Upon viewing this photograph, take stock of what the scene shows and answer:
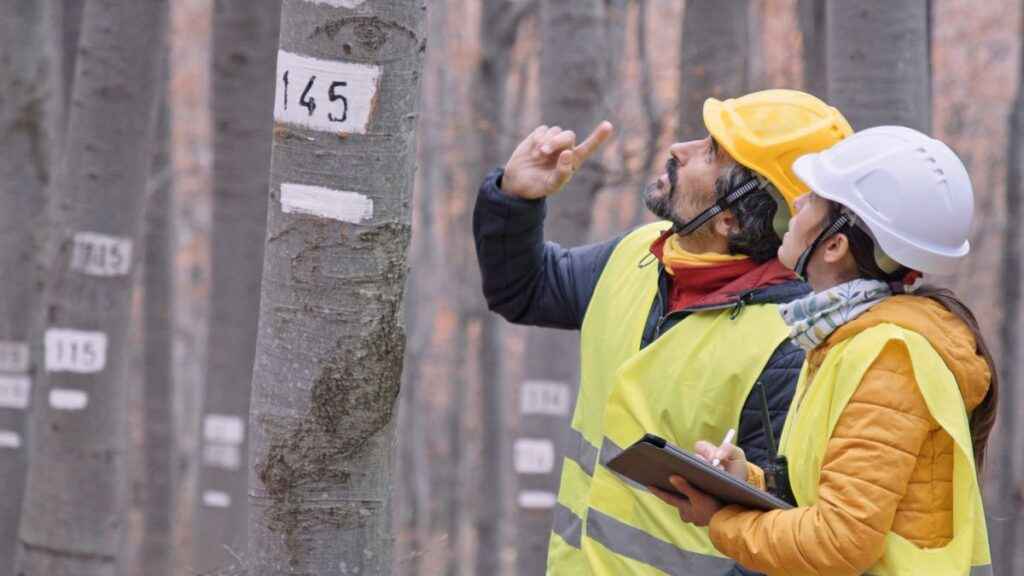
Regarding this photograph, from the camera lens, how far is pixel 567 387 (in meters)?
9.71

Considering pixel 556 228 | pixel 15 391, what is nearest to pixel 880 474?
pixel 15 391

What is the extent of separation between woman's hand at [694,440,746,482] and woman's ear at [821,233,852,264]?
1.50 ft

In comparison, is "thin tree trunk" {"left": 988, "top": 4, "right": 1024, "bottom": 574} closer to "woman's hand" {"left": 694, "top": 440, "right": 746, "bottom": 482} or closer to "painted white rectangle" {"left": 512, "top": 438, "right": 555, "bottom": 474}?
"painted white rectangle" {"left": 512, "top": 438, "right": 555, "bottom": 474}

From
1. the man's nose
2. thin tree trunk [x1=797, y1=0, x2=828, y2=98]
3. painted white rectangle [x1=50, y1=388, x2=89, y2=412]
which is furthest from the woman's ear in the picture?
painted white rectangle [x1=50, y1=388, x2=89, y2=412]

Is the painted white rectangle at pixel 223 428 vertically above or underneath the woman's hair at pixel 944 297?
underneath

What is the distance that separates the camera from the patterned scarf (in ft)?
9.77

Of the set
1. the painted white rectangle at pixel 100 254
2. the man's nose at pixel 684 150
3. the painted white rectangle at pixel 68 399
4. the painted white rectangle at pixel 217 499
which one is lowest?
the painted white rectangle at pixel 217 499

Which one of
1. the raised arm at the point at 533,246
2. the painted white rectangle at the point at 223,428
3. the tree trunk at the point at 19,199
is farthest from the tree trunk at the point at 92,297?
the painted white rectangle at the point at 223,428

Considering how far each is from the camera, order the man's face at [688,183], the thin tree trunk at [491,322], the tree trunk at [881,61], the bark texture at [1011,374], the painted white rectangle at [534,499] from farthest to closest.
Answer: the thin tree trunk at [491,322] → the painted white rectangle at [534,499] → the bark texture at [1011,374] → the tree trunk at [881,61] → the man's face at [688,183]

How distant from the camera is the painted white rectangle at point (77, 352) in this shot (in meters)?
6.88

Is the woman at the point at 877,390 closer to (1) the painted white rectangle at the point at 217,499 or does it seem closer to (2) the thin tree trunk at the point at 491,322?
(1) the painted white rectangle at the point at 217,499

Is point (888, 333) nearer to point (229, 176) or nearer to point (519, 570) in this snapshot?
point (519, 570)

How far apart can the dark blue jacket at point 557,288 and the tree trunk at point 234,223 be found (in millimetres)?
5621

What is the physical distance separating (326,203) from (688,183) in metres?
1.08
